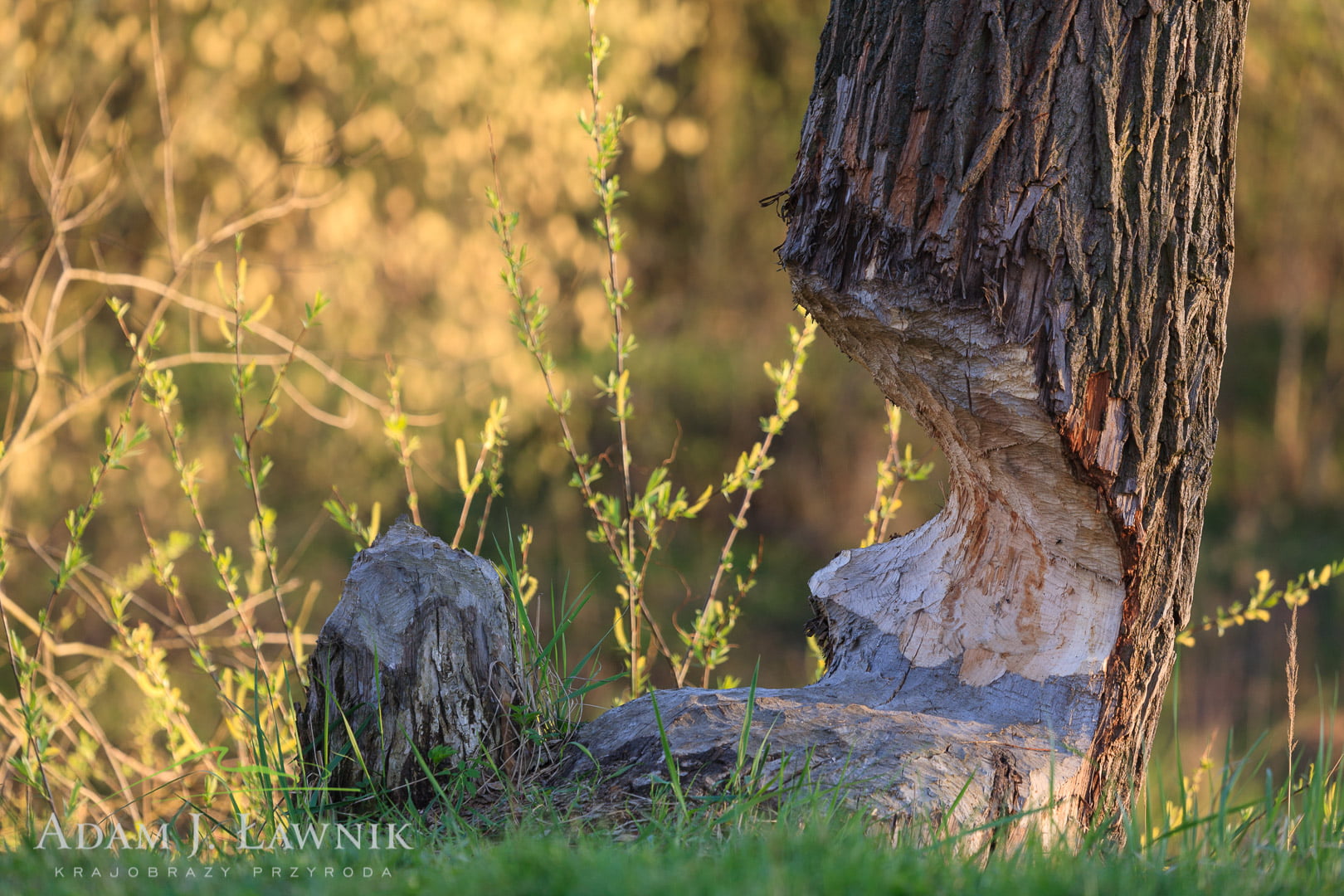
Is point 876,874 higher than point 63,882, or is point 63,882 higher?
point 876,874

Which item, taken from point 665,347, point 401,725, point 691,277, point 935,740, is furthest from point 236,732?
point 691,277

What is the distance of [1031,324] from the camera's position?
7.04 feet

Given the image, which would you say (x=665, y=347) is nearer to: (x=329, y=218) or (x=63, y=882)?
(x=329, y=218)

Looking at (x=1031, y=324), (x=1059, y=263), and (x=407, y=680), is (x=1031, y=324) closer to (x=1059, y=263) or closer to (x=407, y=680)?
(x=1059, y=263)

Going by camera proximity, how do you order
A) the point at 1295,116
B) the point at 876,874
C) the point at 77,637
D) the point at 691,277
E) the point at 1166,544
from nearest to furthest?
the point at 876,874 → the point at 1166,544 → the point at 77,637 → the point at 1295,116 → the point at 691,277

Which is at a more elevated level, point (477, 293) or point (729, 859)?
point (477, 293)

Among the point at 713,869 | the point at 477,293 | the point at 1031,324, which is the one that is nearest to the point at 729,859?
the point at 713,869

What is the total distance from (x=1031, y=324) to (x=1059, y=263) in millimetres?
129

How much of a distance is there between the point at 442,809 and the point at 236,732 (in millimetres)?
1189

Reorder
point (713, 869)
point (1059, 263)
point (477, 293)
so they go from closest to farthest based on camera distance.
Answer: point (713, 869) < point (1059, 263) < point (477, 293)

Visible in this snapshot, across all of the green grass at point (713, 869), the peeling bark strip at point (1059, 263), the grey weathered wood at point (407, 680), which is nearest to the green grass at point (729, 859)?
the green grass at point (713, 869)

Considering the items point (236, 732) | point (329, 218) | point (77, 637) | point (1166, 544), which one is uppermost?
point (329, 218)

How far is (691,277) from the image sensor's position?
11.7m

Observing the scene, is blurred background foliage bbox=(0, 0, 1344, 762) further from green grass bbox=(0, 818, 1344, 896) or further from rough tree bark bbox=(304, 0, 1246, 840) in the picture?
green grass bbox=(0, 818, 1344, 896)
